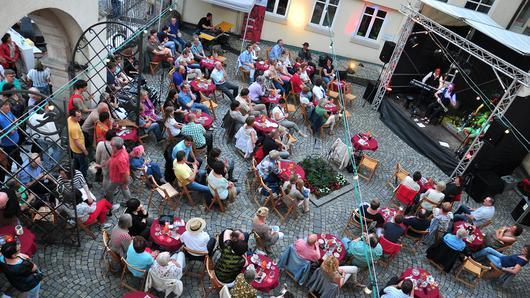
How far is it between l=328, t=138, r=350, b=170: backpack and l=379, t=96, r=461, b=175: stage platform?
12.0ft

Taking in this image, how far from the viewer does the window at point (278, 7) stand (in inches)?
683

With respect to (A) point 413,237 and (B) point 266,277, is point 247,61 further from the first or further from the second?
(B) point 266,277

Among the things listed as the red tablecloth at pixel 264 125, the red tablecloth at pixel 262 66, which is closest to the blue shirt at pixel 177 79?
the red tablecloth at pixel 264 125

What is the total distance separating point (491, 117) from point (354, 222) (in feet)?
18.1

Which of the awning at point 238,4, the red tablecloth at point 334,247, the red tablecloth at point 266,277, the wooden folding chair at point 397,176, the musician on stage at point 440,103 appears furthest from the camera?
the musician on stage at point 440,103

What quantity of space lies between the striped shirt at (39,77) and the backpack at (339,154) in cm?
776

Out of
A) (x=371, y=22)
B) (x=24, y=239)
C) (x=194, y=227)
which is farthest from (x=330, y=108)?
(x=24, y=239)

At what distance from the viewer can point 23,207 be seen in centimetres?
670

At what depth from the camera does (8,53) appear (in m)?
10.8

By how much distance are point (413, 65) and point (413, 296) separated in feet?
36.2

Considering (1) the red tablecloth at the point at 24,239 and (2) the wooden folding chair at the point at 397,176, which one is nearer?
(1) the red tablecloth at the point at 24,239

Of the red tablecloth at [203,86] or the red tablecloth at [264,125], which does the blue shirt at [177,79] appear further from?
the red tablecloth at [264,125]

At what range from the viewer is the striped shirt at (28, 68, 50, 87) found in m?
9.80

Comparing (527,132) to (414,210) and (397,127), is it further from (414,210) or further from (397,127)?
(414,210)
